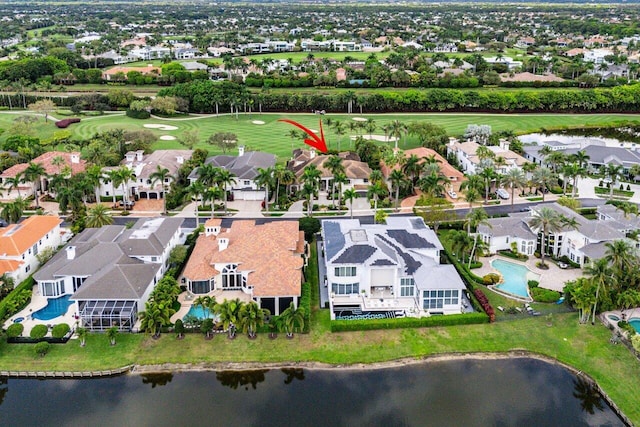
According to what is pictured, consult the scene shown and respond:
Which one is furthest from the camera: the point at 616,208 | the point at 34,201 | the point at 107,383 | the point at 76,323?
the point at 34,201

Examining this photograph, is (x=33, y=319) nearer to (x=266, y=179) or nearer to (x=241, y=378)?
Result: (x=241, y=378)

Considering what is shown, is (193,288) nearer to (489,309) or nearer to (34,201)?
(489,309)

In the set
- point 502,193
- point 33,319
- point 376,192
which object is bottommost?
point 33,319

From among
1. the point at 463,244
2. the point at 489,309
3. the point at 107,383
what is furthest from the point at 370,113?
the point at 107,383

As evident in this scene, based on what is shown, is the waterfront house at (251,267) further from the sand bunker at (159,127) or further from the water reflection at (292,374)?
the sand bunker at (159,127)

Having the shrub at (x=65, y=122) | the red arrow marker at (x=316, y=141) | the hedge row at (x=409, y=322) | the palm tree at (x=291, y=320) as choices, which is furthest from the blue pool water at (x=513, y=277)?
the shrub at (x=65, y=122)

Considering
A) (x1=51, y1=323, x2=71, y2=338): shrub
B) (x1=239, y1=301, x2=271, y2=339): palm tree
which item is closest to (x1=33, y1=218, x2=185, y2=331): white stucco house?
(x1=51, y1=323, x2=71, y2=338): shrub

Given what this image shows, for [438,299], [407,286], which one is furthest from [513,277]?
[407,286]

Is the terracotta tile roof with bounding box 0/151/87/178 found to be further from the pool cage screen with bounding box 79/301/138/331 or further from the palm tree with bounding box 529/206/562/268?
the palm tree with bounding box 529/206/562/268
